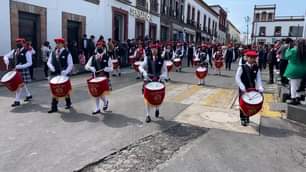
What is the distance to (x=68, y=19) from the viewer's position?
16.1m

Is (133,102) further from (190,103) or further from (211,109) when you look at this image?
(211,109)

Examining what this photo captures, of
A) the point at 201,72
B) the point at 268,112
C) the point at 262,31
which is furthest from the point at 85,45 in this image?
the point at 262,31

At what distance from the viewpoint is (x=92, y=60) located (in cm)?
711

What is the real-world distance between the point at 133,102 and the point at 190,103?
5.34ft

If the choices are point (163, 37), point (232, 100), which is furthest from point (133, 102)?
point (163, 37)

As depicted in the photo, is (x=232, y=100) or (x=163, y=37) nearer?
(x=232, y=100)

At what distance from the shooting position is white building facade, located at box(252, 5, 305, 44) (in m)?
54.8

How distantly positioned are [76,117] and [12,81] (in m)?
2.08

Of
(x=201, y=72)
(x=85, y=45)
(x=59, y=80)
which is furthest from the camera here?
(x=85, y=45)

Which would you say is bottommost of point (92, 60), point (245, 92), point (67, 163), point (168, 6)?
point (67, 163)

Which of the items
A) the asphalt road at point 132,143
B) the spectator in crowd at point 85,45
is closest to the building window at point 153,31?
the spectator in crowd at point 85,45

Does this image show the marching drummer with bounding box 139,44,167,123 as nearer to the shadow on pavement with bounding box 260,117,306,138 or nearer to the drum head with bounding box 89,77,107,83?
the drum head with bounding box 89,77,107,83

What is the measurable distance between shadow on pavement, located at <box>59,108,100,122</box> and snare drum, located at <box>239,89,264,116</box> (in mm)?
3117

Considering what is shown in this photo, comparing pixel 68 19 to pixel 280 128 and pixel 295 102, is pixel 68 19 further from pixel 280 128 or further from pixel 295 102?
pixel 280 128
